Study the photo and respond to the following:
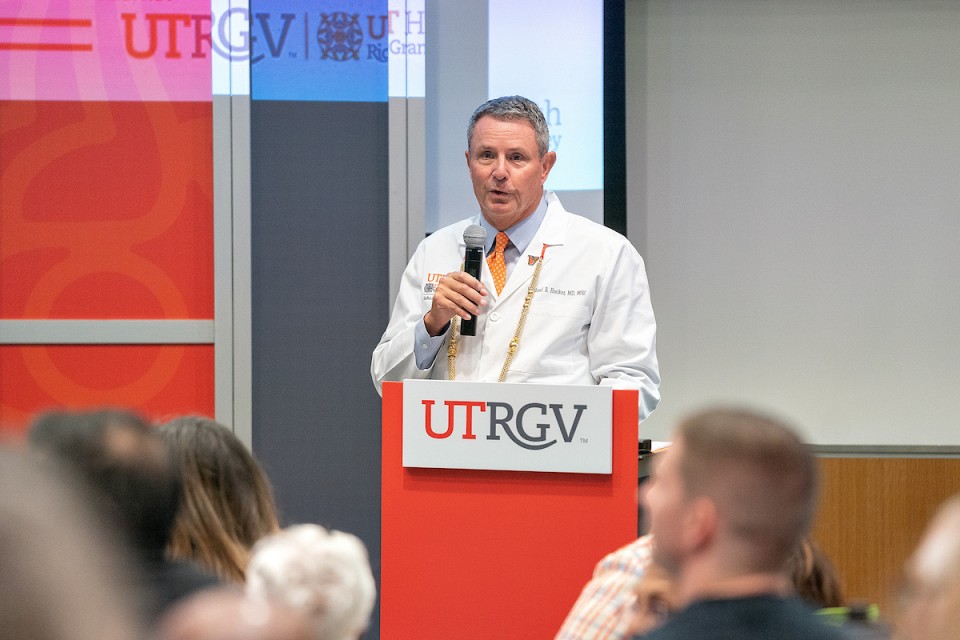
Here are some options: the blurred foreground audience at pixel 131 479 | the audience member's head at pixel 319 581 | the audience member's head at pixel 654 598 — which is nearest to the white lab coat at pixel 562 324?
the audience member's head at pixel 654 598

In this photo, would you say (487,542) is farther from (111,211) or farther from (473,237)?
(111,211)

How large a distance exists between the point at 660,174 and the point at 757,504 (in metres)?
3.32

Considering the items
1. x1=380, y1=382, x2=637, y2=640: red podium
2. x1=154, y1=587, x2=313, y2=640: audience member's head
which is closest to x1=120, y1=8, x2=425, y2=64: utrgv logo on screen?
x1=380, y1=382, x2=637, y2=640: red podium

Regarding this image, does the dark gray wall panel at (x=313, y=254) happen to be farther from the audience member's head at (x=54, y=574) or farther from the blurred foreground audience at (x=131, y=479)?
the audience member's head at (x=54, y=574)

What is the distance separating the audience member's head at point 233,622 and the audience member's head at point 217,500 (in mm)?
1128

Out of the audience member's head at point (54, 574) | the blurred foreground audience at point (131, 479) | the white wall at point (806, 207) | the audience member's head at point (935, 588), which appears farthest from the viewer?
the white wall at point (806, 207)

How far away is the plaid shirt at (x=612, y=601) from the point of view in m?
2.03

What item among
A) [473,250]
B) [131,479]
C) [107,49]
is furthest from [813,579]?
[107,49]

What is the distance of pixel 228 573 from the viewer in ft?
6.41

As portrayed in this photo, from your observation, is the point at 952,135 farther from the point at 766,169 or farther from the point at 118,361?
the point at 118,361

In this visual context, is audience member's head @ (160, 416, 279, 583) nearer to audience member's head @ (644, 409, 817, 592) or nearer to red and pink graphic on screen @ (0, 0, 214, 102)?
audience member's head @ (644, 409, 817, 592)

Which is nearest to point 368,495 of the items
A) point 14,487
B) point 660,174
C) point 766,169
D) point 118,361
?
point 118,361

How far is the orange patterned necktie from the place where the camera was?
339 cm

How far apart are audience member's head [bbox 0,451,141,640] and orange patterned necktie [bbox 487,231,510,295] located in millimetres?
2542
